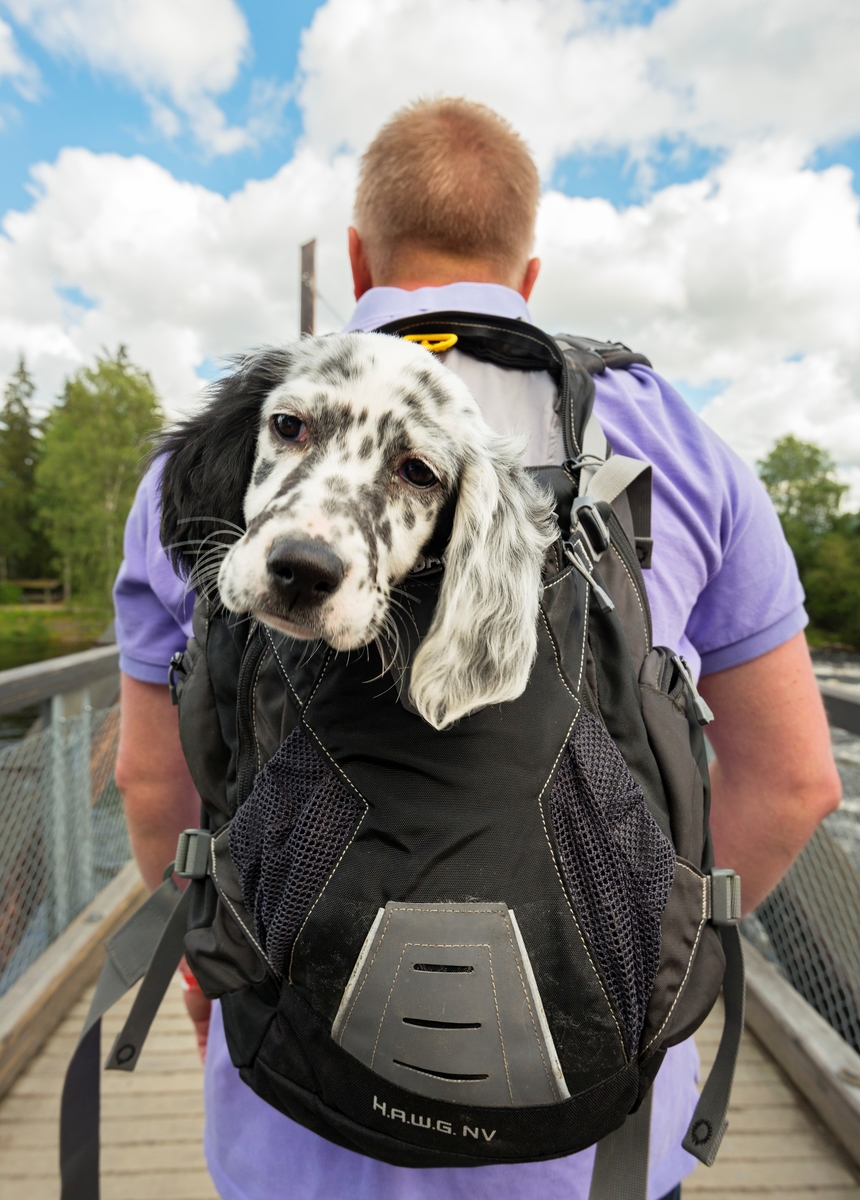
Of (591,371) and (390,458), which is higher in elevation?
(591,371)

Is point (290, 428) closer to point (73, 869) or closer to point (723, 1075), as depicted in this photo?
point (723, 1075)

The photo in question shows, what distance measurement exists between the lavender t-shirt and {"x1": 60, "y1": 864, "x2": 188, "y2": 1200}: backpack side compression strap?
15cm

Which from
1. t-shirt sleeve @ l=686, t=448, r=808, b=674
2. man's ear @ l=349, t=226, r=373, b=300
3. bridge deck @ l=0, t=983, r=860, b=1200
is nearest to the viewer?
t-shirt sleeve @ l=686, t=448, r=808, b=674

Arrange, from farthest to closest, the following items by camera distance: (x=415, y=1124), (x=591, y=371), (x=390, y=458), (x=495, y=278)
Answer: (x=495, y=278) < (x=591, y=371) < (x=390, y=458) < (x=415, y=1124)

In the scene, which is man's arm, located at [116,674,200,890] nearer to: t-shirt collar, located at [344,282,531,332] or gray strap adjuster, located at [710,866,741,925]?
t-shirt collar, located at [344,282,531,332]

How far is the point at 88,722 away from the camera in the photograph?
4.00m

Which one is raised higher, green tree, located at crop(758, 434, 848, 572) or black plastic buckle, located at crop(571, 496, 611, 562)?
green tree, located at crop(758, 434, 848, 572)

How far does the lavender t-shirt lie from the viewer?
46.0 inches

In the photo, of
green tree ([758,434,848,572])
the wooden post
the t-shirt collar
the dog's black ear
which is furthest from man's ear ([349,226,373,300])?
green tree ([758,434,848,572])

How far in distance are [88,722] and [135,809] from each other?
2668 mm

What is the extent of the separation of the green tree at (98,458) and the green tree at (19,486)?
23001mm

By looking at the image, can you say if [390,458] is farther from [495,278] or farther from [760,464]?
[760,464]

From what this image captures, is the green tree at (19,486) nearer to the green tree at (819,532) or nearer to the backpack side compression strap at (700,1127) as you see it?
the green tree at (819,532)

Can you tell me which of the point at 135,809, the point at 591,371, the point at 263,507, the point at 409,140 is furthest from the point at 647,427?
the point at 135,809
